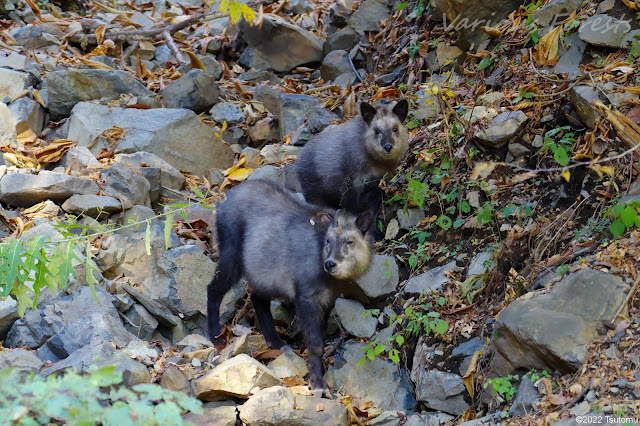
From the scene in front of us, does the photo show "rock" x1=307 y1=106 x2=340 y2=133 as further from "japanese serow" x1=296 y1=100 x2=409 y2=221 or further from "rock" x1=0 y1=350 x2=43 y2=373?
"rock" x1=0 y1=350 x2=43 y2=373

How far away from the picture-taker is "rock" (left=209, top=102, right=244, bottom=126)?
10.3m

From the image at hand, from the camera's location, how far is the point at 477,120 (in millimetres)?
7172

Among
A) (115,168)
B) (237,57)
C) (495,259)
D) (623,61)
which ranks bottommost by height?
(237,57)

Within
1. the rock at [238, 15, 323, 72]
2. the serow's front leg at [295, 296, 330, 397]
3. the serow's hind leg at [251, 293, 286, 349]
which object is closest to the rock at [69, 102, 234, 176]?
the rock at [238, 15, 323, 72]

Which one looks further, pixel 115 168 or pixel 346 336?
pixel 115 168

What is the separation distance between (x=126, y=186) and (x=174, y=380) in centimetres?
323

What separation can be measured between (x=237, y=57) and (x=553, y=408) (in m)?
9.28

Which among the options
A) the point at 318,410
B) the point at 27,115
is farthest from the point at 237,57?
the point at 318,410

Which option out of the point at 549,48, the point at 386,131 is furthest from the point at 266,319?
the point at 549,48

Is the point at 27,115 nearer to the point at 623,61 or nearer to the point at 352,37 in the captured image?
the point at 352,37

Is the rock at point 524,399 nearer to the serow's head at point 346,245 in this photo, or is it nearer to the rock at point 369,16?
the serow's head at point 346,245

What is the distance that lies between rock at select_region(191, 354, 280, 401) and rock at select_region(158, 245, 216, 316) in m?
1.81

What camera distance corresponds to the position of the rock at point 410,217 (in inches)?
279

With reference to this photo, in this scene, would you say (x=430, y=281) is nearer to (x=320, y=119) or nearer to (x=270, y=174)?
(x=270, y=174)
